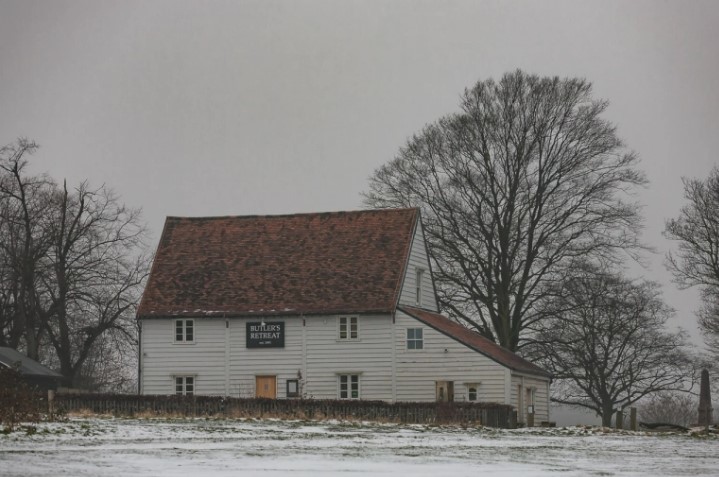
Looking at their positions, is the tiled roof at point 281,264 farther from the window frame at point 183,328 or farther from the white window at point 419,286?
the white window at point 419,286

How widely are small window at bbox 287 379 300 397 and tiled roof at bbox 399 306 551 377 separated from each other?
5.70 meters

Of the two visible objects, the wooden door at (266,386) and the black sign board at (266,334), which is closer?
the wooden door at (266,386)

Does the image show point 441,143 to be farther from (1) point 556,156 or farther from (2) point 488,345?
(2) point 488,345

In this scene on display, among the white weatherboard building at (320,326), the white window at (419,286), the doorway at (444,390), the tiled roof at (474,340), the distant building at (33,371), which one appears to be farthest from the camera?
the distant building at (33,371)

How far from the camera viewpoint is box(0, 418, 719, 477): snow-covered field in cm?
2359

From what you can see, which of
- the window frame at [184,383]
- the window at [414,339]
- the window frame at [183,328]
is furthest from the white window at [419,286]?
the window frame at [184,383]

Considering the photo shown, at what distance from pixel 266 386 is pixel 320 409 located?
407 inches

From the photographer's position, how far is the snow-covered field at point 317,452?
23.6m

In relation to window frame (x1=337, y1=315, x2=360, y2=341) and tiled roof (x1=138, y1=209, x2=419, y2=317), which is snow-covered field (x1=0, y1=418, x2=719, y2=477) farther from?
tiled roof (x1=138, y1=209, x2=419, y2=317)

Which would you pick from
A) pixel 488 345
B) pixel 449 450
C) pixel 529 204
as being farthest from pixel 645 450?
pixel 529 204

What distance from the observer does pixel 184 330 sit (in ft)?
198

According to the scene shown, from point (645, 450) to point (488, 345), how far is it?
24.2 m

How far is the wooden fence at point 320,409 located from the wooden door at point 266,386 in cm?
923

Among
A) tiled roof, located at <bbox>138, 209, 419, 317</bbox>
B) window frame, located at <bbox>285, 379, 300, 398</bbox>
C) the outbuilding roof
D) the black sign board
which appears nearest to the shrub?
window frame, located at <bbox>285, 379, 300, 398</bbox>
